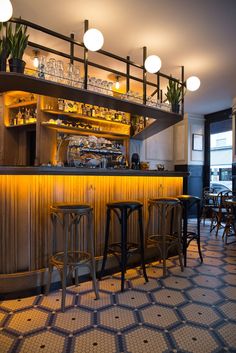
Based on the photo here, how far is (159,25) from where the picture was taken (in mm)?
3088

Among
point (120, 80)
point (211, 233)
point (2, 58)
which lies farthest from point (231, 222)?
point (2, 58)

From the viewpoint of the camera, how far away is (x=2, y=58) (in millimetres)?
2254

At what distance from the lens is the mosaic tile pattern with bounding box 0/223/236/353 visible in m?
1.74

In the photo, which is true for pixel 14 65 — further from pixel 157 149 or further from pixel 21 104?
pixel 157 149

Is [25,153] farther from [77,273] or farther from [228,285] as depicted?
[228,285]

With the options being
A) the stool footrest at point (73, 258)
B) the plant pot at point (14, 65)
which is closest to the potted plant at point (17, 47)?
the plant pot at point (14, 65)

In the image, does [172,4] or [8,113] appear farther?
[8,113]

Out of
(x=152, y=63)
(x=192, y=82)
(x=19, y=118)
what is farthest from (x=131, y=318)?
(x=19, y=118)

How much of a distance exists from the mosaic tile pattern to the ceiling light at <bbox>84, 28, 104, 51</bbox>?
240cm

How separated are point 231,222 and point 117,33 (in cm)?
362

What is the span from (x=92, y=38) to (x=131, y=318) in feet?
8.39

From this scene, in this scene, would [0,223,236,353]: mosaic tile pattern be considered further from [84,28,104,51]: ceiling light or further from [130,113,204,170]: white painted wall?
[130,113,204,170]: white painted wall

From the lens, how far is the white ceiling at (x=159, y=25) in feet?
8.96

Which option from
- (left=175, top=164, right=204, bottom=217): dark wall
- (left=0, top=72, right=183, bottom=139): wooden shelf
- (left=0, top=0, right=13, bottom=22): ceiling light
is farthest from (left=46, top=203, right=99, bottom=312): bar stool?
(left=175, top=164, right=204, bottom=217): dark wall
